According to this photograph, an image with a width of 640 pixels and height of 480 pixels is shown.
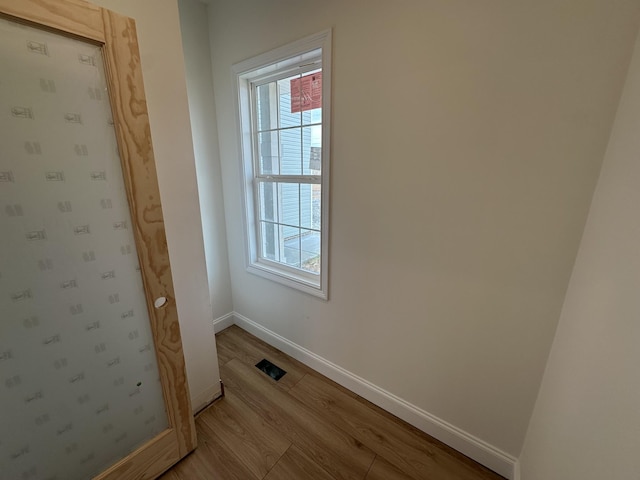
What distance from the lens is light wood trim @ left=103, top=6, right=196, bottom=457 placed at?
96 cm

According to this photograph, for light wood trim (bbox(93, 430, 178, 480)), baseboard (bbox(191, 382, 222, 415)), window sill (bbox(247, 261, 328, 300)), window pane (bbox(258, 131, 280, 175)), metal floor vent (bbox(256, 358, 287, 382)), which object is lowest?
metal floor vent (bbox(256, 358, 287, 382))

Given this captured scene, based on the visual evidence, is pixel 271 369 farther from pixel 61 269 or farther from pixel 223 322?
pixel 61 269

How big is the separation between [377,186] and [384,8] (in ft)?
2.76

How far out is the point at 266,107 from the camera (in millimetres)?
1971

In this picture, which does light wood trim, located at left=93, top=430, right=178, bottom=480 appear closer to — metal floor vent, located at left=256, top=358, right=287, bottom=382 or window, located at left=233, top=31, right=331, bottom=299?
metal floor vent, located at left=256, top=358, right=287, bottom=382

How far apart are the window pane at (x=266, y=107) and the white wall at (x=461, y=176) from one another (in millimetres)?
277

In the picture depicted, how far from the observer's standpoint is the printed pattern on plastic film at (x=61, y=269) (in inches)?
32.0

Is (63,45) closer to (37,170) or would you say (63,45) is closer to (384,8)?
(37,170)

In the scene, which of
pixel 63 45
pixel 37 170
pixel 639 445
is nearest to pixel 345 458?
pixel 639 445

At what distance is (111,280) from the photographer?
1.04m

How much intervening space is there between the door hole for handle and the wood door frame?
0.01 metres

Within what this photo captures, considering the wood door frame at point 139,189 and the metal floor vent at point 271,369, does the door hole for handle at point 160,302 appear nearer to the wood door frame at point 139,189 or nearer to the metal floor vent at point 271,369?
the wood door frame at point 139,189

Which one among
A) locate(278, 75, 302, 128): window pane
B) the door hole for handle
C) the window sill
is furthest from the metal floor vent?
locate(278, 75, 302, 128): window pane

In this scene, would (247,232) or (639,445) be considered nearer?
(639,445)
